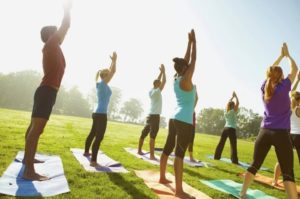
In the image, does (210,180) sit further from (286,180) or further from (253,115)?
(253,115)

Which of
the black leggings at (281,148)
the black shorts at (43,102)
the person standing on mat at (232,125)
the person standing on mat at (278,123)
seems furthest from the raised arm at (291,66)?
the person standing on mat at (232,125)

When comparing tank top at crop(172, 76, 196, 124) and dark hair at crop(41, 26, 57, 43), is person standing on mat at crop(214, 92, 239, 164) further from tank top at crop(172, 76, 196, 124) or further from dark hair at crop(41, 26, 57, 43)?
dark hair at crop(41, 26, 57, 43)

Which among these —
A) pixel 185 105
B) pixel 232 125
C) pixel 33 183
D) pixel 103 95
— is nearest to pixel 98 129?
pixel 103 95

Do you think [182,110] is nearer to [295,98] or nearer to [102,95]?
[102,95]

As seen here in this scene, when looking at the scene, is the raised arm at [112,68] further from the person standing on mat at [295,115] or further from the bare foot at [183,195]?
the person standing on mat at [295,115]

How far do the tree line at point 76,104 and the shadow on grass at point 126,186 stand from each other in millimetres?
85161

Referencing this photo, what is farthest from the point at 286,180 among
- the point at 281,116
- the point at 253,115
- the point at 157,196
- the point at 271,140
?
the point at 253,115

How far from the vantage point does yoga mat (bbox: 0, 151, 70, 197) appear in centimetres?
508

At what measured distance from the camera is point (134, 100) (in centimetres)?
13012

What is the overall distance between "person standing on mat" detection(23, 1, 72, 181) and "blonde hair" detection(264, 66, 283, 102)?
14.1 feet

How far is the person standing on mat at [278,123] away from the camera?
18.6ft

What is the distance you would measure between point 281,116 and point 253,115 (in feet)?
443

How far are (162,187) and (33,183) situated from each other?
2.79 metres

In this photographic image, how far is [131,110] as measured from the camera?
127m
